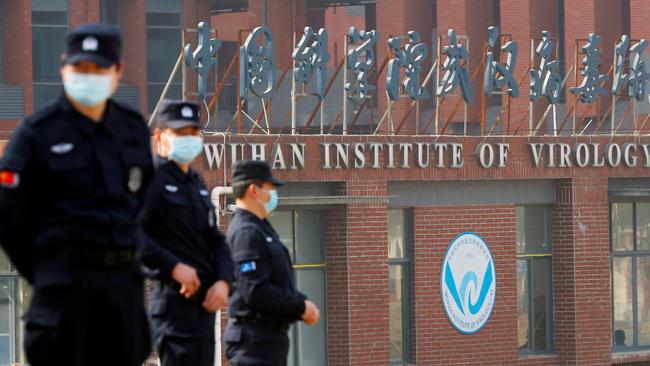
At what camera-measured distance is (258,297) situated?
855 centimetres

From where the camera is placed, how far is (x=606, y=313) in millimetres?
26562

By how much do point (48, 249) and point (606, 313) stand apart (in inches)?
865

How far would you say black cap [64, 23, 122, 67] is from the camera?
5508 mm

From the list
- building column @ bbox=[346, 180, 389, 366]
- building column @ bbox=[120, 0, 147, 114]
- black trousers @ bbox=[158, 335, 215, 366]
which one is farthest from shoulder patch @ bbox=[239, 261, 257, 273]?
building column @ bbox=[120, 0, 147, 114]

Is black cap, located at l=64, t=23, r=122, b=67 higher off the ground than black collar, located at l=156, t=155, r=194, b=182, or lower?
higher

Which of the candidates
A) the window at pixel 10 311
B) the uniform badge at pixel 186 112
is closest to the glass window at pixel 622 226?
the window at pixel 10 311

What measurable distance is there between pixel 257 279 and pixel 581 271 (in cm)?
1824

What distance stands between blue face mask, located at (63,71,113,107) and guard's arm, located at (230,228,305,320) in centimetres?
320

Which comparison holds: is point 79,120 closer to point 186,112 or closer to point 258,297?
point 186,112

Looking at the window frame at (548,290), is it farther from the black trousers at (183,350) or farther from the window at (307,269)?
the black trousers at (183,350)

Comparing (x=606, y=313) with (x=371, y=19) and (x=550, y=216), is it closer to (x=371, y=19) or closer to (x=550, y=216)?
(x=550, y=216)

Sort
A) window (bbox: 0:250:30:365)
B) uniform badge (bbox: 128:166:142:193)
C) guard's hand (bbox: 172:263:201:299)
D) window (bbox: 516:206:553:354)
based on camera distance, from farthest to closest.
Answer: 1. window (bbox: 516:206:553:354)
2. window (bbox: 0:250:30:365)
3. guard's hand (bbox: 172:263:201:299)
4. uniform badge (bbox: 128:166:142:193)

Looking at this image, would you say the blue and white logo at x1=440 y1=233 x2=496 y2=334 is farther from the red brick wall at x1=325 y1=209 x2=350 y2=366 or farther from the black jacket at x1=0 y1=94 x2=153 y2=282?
the black jacket at x1=0 y1=94 x2=153 y2=282

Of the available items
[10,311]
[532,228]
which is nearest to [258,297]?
[10,311]
